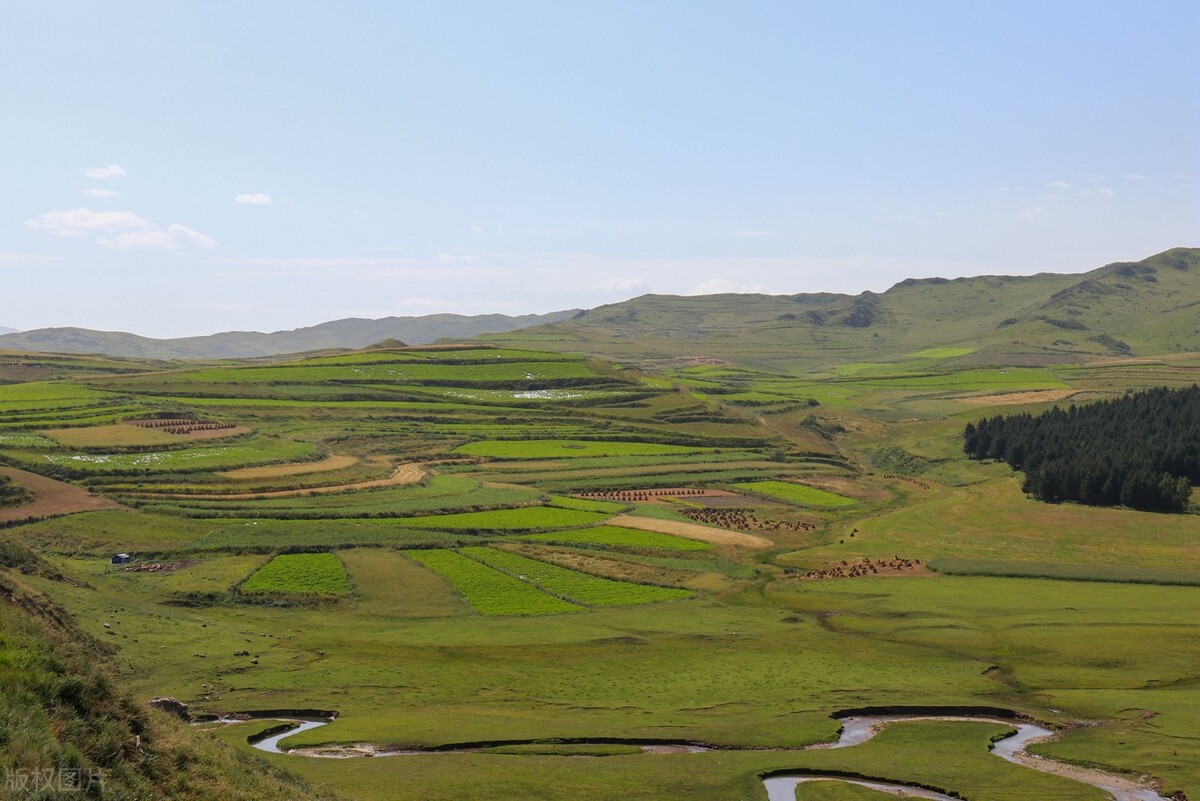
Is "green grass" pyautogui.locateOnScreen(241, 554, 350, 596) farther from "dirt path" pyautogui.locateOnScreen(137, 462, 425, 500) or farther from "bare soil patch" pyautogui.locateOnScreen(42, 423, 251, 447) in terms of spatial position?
"bare soil patch" pyautogui.locateOnScreen(42, 423, 251, 447)

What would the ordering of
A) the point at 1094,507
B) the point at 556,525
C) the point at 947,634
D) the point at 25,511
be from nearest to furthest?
the point at 947,634 < the point at 25,511 < the point at 556,525 < the point at 1094,507

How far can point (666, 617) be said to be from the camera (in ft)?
249

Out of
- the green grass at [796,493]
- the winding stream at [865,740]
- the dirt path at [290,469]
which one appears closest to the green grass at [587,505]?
the green grass at [796,493]

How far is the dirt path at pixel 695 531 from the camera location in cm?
10519

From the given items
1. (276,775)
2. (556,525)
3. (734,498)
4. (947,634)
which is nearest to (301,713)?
(276,775)

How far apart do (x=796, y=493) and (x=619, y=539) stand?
41.4 metres

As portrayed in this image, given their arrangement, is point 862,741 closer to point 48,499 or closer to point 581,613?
point 581,613

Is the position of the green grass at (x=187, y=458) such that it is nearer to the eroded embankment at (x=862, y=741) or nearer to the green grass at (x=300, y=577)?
the green grass at (x=300, y=577)

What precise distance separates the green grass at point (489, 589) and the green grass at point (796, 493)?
54.1 metres

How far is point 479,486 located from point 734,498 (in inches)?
1328

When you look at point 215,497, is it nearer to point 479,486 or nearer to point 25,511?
point 25,511

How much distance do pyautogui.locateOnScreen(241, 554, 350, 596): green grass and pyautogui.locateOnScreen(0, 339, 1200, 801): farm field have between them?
389 mm

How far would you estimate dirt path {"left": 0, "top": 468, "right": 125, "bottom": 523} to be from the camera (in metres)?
94.2

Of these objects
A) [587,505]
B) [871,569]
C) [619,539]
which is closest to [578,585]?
[619,539]
